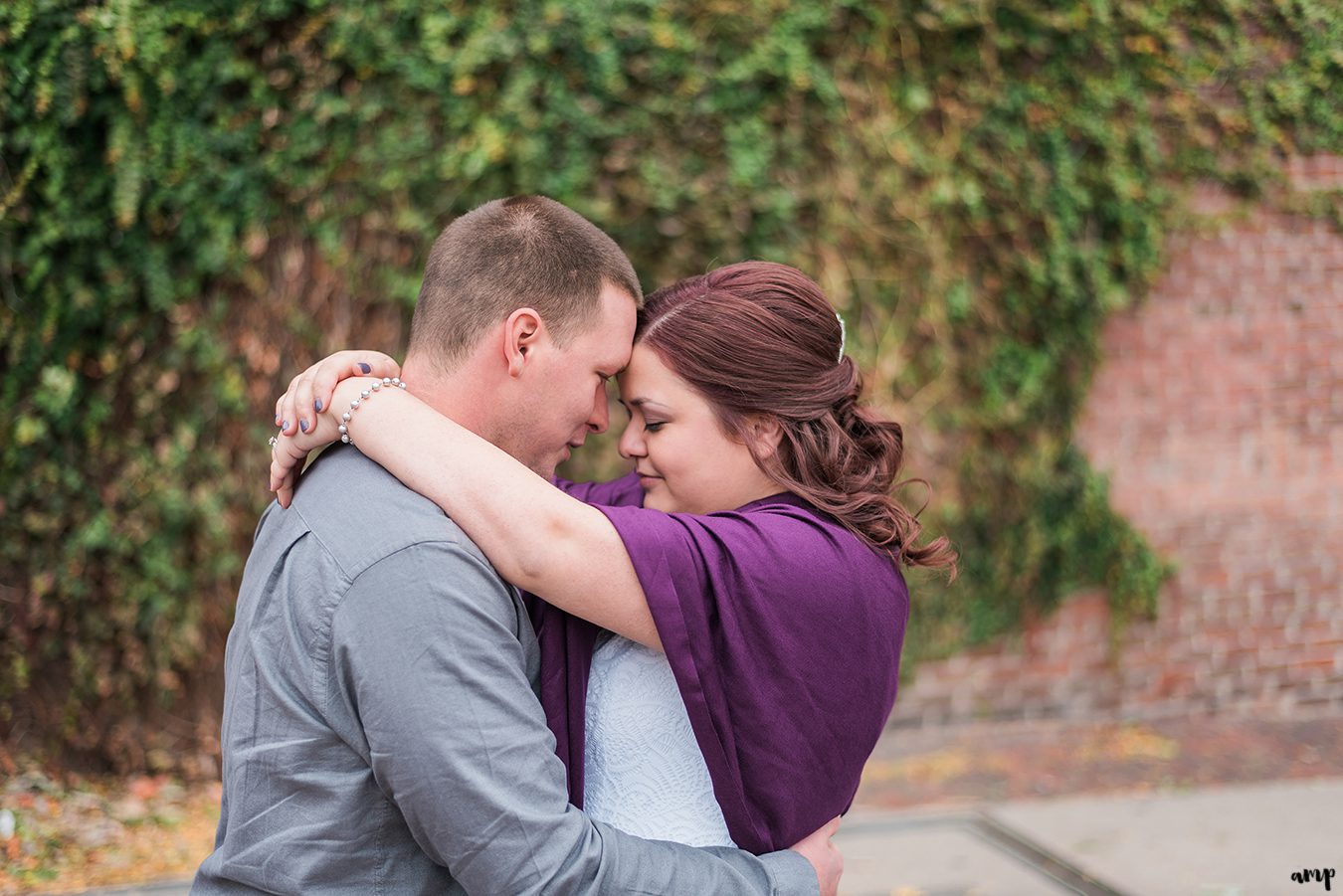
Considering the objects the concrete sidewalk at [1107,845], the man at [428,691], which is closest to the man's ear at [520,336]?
the man at [428,691]

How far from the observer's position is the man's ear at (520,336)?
2.12 metres

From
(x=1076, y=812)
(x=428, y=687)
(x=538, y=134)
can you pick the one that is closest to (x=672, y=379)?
(x=428, y=687)

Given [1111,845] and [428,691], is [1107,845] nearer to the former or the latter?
[1111,845]

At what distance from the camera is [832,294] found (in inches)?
200

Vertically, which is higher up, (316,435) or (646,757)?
(316,435)

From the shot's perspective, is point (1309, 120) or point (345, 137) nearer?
point (345, 137)

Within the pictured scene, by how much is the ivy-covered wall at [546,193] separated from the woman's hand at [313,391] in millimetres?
2517

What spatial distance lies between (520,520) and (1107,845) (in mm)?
3090

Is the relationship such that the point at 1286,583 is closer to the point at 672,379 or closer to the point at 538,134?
the point at 538,134

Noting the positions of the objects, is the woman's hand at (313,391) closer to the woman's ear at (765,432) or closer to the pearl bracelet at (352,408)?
the pearl bracelet at (352,408)

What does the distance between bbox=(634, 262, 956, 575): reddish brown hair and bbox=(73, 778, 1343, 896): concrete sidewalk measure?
1.98 m

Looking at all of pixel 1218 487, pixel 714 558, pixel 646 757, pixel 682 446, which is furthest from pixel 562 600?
pixel 1218 487

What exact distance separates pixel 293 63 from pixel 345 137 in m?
0.32

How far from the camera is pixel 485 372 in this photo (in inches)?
85.2
